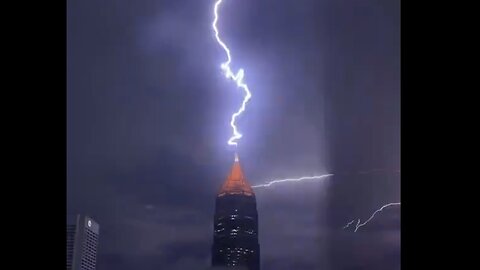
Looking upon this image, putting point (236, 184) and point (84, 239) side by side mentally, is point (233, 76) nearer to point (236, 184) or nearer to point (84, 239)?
point (236, 184)

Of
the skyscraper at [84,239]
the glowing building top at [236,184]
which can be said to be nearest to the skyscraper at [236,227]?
the glowing building top at [236,184]

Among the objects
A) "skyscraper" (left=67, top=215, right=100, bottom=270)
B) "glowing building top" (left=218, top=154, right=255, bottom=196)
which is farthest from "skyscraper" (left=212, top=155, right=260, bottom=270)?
"skyscraper" (left=67, top=215, right=100, bottom=270)

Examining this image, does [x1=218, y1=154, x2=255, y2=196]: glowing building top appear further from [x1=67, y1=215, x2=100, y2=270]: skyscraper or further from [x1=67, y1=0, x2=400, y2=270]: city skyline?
[x1=67, y1=215, x2=100, y2=270]: skyscraper

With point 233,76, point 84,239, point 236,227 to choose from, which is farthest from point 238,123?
point 84,239

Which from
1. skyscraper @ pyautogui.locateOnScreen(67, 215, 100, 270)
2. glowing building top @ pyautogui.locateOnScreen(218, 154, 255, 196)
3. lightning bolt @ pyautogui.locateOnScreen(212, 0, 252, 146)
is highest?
lightning bolt @ pyautogui.locateOnScreen(212, 0, 252, 146)

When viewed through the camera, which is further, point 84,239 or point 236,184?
point 236,184

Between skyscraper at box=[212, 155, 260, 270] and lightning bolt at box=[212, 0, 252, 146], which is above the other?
lightning bolt at box=[212, 0, 252, 146]
